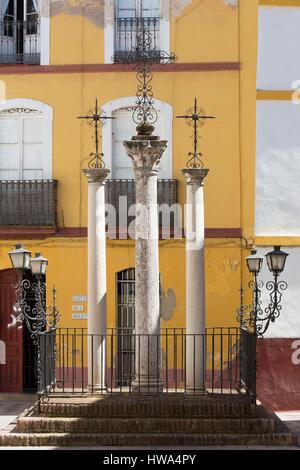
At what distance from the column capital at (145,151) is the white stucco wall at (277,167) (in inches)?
184

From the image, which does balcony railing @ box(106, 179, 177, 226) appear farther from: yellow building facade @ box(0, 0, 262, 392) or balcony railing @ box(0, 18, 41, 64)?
balcony railing @ box(0, 18, 41, 64)

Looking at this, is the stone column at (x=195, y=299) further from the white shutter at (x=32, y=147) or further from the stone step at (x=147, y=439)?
the white shutter at (x=32, y=147)

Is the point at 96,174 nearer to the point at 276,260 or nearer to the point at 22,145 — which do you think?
the point at 276,260

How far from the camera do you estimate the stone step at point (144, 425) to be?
1478cm

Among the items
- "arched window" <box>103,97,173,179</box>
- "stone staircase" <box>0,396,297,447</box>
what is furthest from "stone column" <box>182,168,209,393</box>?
"arched window" <box>103,97,173,179</box>

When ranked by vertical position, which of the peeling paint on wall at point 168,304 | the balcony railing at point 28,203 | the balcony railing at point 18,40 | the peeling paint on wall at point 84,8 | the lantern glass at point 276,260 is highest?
the peeling paint on wall at point 84,8

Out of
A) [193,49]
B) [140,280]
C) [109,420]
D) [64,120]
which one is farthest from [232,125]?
[109,420]

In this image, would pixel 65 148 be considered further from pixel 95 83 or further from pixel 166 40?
pixel 166 40

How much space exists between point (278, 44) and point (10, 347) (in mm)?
7939

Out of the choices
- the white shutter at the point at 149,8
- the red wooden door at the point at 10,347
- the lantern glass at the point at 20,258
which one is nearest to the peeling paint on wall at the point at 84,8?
the white shutter at the point at 149,8

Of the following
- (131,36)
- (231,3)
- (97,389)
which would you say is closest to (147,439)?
(97,389)

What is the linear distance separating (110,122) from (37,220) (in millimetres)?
2389

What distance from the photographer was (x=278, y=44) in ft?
67.7

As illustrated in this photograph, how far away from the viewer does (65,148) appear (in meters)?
21.1
